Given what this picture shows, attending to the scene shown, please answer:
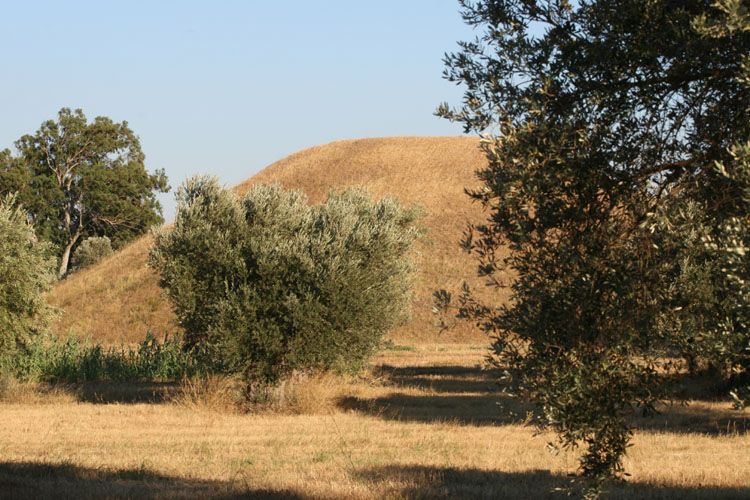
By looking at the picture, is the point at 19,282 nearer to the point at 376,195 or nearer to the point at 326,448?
the point at 326,448

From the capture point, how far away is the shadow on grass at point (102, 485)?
39.1 feet

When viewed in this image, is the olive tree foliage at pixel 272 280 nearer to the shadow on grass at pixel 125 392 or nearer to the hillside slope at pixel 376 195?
the shadow on grass at pixel 125 392

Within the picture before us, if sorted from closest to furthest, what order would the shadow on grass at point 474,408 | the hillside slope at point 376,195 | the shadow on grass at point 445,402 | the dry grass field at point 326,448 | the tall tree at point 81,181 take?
the dry grass field at point 326,448, the shadow on grass at point 474,408, the shadow on grass at point 445,402, the hillside slope at point 376,195, the tall tree at point 81,181

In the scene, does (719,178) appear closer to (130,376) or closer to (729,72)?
(729,72)

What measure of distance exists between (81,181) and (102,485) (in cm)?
7621

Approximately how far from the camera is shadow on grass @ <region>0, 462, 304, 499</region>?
470 inches

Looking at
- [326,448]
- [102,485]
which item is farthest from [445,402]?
[102,485]

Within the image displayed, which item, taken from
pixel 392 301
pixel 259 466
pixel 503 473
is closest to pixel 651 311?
pixel 503 473

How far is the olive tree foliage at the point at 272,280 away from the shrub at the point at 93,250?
61002 millimetres

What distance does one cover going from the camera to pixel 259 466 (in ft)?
49.9

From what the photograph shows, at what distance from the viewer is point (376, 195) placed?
83188mm

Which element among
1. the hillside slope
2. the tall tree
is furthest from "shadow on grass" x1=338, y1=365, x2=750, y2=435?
the tall tree

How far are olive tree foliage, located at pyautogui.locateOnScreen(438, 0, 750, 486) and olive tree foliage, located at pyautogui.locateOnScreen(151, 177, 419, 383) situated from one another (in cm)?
1535

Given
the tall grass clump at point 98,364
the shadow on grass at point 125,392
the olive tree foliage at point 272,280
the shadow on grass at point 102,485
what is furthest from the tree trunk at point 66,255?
the shadow on grass at point 102,485
